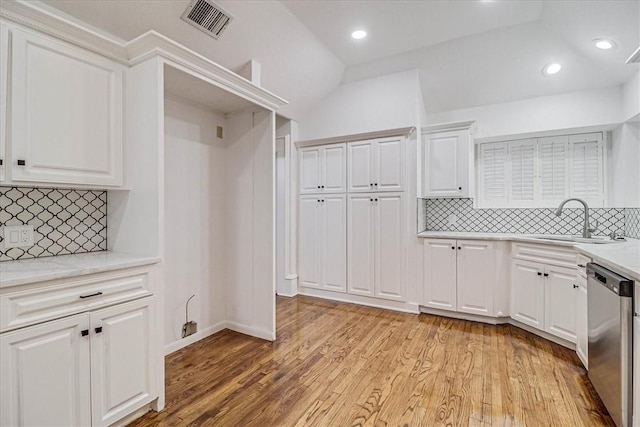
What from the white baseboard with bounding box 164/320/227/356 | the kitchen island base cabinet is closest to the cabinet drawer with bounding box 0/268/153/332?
the kitchen island base cabinet

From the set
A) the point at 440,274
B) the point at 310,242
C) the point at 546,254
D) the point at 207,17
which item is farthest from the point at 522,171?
the point at 207,17

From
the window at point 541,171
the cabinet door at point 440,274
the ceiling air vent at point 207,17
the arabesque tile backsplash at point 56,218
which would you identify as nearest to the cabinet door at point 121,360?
the arabesque tile backsplash at point 56,218

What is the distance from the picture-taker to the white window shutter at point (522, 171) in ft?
12.0

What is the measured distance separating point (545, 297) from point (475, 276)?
2.08 ft

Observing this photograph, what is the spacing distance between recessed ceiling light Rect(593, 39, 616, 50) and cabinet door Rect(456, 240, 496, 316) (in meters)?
1.97

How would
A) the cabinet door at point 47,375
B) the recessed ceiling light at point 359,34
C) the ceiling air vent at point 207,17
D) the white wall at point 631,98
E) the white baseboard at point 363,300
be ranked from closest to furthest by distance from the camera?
the cabinet door at point 47,375 → the ceiling air vent at point 207,17 → the white wall at point 631,98 → the recessed ceiling light at point 359,34 → the white baseboard at point 363,300

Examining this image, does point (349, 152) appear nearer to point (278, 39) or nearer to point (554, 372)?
point (278, 39)

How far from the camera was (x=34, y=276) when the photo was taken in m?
1.33

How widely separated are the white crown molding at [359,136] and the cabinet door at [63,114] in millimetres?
2534

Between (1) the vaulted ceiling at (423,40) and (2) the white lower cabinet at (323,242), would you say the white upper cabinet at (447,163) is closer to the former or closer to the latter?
(1) the vaulted ceiling at (423,40)

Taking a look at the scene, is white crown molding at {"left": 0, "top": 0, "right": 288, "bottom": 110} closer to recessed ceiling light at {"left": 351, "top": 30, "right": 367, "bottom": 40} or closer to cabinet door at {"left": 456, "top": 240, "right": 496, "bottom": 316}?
recessed ceiling light at {"left": 351, "top": 30, "right": 367, "bottom": 40}

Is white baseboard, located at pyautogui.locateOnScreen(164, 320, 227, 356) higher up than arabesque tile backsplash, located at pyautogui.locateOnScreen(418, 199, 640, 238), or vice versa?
arabesque tile backsplash, located at pyautogui.locateOnScreen(418, 199, 640, 238)

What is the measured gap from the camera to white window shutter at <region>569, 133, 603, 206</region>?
335 cm

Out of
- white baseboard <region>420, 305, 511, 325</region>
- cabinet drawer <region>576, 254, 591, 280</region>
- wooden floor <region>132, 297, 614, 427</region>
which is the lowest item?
wooden floor <region>132, 297, 614, 427</region>
